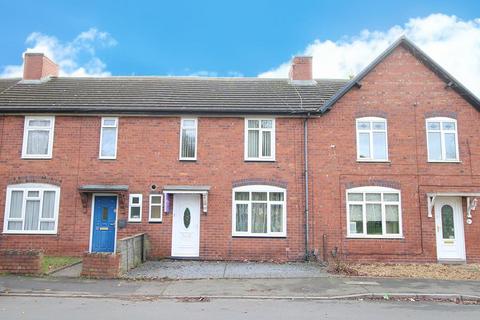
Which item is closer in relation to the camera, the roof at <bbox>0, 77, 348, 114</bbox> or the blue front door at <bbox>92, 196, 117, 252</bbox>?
the blue front door at <bbox>92, 196, 117, 252</bbox>

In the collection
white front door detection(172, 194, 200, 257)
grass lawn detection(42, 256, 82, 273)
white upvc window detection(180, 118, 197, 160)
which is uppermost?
white upvc window detection(180, 118, 197, 160)

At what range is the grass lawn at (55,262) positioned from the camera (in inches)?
484

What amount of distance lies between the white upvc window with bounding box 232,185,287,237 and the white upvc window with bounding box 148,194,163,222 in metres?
2.66

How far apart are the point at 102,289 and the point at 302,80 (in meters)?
12.4

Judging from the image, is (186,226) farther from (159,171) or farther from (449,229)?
(449,229)

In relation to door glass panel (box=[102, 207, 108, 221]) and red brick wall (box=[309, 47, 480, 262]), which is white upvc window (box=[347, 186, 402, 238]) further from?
door glass panel (box=[102, 207, 108, 221])

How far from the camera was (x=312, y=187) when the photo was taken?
15.1 metres

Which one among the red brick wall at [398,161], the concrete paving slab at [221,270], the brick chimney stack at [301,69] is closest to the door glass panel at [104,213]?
the concrete paving slab at [221,270]

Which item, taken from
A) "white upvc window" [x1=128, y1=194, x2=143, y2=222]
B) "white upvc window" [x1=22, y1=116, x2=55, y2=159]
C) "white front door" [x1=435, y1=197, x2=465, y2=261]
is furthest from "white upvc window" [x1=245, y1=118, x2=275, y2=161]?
"white upvc window" [x1=22, y1=116, x2=55, y2=159]

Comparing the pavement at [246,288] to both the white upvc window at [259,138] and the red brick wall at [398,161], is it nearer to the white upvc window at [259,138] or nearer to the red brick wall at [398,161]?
the red brick wall at [398,161]

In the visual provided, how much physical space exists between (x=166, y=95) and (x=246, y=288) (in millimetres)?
9243

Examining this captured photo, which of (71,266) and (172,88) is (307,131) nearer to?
(172,88)

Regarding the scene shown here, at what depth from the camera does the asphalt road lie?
25.3ft

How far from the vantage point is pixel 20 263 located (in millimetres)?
11461
